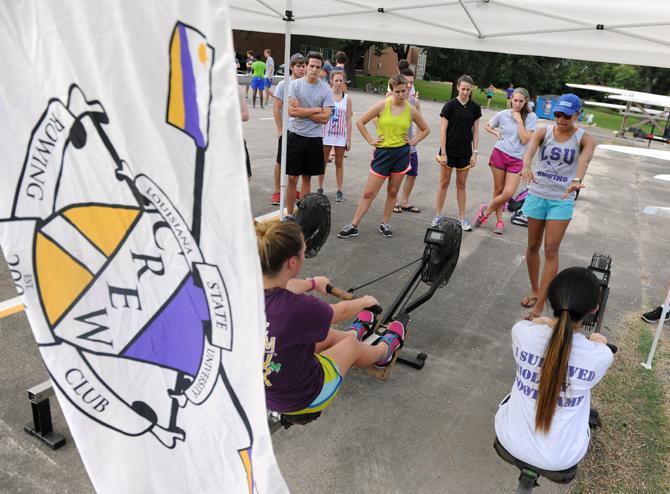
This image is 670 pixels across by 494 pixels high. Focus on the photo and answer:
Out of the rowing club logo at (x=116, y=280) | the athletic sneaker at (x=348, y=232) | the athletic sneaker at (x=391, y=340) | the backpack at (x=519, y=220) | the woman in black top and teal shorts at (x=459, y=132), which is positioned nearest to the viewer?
the rowing club logo at (x=116, y=280)

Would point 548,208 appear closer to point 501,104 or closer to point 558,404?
point 558,404

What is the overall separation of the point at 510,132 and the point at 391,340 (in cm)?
445

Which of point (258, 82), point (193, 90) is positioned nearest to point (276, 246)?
point (193, 90)

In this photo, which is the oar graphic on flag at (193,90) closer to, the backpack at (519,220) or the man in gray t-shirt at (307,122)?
the man in gray t-shirt at (307,122)

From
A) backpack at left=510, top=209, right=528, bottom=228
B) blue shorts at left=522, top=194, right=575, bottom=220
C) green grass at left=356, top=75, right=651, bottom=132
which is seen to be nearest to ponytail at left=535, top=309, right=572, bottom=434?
blue shorts at left=522, top=194, right=575, bottom=220

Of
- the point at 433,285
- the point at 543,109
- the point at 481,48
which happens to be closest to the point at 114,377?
the point at 433,285

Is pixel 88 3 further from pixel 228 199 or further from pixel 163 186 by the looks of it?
pixel 228 199

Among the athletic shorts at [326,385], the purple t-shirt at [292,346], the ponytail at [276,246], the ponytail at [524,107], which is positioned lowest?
the athletic shorts at [326,385]

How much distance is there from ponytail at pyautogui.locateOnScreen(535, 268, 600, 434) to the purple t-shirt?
981 mm

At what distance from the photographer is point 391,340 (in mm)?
3383

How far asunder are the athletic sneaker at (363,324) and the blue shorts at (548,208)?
1935 mm

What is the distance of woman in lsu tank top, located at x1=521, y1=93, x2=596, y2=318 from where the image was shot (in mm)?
4156

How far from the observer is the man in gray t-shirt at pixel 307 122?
605 centimetres

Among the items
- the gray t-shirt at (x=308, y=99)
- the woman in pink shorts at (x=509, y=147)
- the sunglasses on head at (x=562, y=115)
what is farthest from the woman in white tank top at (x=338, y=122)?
the sunglasses on head at (x=562, y=115)
